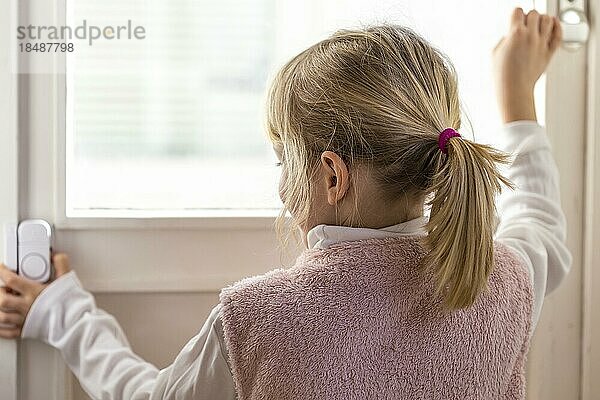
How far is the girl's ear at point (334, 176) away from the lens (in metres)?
0.91

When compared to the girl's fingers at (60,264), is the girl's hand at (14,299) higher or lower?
lower

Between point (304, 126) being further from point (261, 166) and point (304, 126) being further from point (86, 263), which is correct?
point (86, 263)

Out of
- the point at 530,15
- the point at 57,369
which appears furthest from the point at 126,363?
the point at 530,15

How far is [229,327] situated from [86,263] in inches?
13.4

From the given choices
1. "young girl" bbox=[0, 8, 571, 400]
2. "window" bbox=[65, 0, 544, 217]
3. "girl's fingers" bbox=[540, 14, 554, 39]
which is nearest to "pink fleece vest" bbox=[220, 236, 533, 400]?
"young girl" bbox=[0, 8, 571, 400]

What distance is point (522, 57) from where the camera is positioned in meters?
1.16

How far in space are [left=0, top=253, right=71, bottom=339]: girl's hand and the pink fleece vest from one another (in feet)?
1.10

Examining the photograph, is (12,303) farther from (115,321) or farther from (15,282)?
(115,321)

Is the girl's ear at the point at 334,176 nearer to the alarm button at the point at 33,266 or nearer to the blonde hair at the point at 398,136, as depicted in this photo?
the blonde hair at the point at 398,136

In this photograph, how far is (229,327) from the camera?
0.88 meters

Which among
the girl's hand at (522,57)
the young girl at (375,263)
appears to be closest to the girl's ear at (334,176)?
the young girl at (375,263)

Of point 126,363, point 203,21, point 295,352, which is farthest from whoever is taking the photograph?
point 203,21

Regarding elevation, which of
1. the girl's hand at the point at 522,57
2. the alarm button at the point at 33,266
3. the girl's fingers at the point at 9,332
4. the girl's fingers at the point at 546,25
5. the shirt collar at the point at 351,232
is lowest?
the girl's fingers at the point at 9,332

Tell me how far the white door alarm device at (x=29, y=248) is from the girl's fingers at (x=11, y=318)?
5 cm
